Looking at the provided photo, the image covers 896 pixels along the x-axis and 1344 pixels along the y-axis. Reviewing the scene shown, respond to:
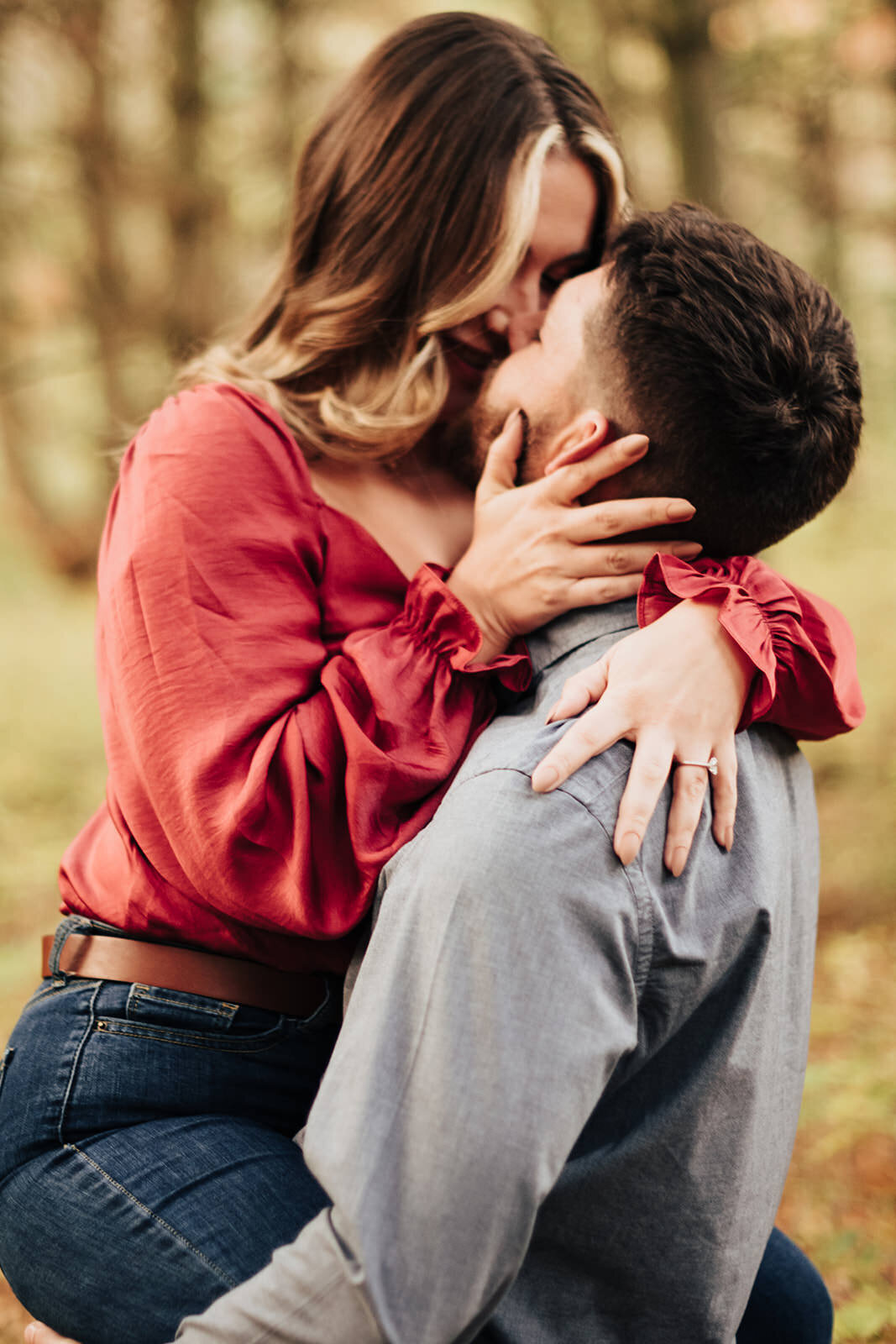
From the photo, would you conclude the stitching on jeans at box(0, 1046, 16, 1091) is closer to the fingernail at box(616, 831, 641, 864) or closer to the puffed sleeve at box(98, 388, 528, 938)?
the puffed sleeve at box(98, 388, 528, 938)

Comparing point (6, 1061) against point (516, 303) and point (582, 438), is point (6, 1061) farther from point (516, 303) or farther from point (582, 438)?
point (516, 303)

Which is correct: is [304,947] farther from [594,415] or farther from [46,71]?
[46,71]

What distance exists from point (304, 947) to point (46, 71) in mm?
6977

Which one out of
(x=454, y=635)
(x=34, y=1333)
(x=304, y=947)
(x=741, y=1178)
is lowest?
(x=34, y=1333)

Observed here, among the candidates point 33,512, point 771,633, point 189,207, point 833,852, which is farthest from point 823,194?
point 771,633

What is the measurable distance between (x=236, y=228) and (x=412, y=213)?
6.02m

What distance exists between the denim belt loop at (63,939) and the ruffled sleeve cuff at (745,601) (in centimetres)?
105

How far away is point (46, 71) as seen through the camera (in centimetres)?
659

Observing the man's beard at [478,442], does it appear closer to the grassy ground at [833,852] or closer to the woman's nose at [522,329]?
the woman's nose at [522,329]

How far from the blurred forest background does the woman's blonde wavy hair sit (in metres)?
1.98

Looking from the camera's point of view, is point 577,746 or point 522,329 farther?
point 522,329

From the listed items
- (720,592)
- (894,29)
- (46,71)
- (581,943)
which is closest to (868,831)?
(720,592)

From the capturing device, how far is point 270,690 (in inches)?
60.0

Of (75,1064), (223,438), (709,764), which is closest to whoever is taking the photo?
(709,764)
